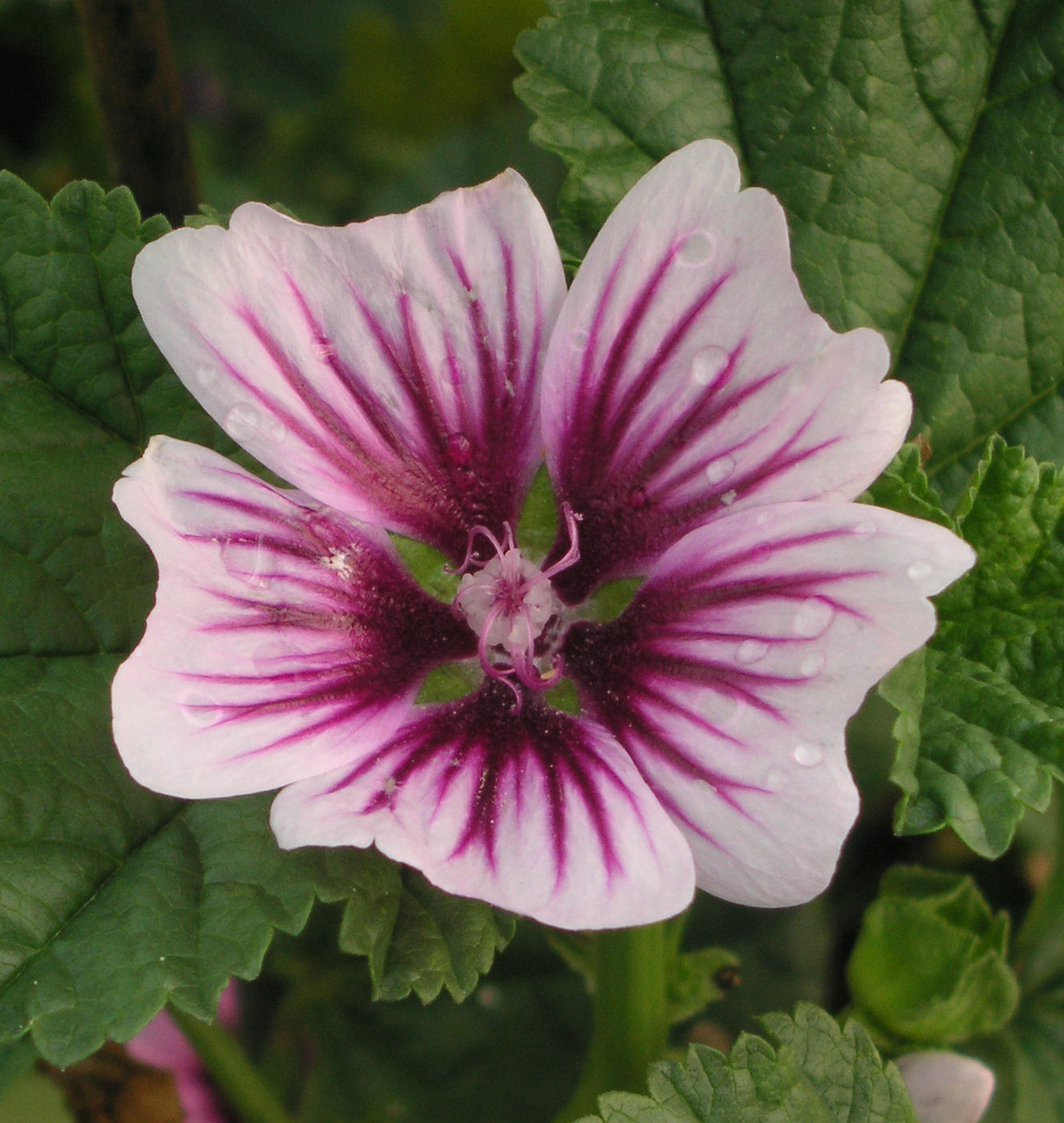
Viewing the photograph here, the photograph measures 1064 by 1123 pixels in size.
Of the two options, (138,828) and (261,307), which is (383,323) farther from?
(138,828)

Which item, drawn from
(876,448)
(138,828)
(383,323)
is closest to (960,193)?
(876,448)

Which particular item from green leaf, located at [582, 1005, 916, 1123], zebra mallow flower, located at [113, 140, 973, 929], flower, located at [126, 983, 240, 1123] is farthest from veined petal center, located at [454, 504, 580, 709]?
flower, located at [126, 983, 240, 1123]

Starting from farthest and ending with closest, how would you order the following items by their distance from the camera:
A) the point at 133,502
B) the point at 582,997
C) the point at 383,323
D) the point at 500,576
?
the point at 582,997, the point at 500,576, the point at 383,323, the point at 133,502

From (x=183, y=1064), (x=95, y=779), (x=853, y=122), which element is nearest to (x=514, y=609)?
(x=95, y=779)

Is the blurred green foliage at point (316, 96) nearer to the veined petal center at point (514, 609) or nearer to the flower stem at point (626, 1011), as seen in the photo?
the veined petal center at point (514, 609)

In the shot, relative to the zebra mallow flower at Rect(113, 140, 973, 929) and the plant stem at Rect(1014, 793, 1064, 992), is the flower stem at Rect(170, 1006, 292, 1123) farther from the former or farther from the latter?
the plant stem at Rect(1014, 793, 1064, 992)

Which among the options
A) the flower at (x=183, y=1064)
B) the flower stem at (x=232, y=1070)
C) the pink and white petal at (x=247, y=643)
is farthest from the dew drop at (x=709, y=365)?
the flower at (x=183, y=1064)
